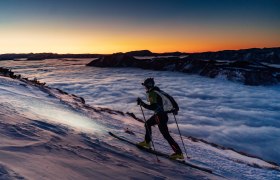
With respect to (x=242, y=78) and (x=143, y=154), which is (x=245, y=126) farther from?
(x=242, y=78)

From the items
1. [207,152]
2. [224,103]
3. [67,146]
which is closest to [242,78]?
[224,103]

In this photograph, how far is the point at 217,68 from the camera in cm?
9306

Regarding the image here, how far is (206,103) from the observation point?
165ft

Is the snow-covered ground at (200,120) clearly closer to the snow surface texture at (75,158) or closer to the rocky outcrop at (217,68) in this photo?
the snow surface texture at (75,158)

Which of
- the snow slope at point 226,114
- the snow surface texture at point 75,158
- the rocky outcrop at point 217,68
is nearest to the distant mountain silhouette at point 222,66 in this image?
the rocky outcrop at point 217,68

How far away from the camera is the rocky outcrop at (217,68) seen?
261 feet

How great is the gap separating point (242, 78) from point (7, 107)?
78.6m

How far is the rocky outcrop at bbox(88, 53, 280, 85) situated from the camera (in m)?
79.6

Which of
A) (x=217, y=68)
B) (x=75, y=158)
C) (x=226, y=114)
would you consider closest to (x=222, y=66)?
(x=217, y=68)

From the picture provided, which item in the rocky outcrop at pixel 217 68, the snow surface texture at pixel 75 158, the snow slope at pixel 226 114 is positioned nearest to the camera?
the snow surface texture at pixel 75 158

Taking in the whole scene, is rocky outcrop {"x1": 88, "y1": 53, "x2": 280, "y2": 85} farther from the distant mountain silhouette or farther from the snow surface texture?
the snow surface texture

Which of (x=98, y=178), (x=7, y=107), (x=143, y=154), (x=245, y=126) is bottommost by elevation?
(x=245, y=126)

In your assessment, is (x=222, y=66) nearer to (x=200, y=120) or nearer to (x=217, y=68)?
(x=217, y=68)

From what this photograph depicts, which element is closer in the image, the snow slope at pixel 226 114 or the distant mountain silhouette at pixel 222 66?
the snow slope at pixel 226 114
